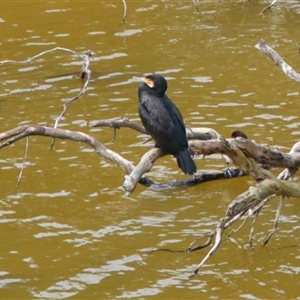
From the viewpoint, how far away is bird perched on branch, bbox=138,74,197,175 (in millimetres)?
8609

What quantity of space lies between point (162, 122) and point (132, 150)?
2.18 meters

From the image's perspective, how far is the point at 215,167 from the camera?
34.6ft

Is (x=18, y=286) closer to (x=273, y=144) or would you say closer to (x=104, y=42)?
(x=273, y=144)

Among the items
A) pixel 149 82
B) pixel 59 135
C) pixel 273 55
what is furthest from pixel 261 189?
pixel 149 82

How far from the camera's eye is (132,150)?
11023 millimetres

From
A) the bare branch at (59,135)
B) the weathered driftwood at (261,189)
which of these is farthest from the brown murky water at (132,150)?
the bare branch at (59,135)

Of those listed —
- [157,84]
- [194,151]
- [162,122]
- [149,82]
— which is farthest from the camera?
[149,82]

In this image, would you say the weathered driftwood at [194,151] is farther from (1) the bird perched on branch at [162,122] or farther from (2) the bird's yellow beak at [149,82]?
(2) the bird's yellow beak at [149,82]

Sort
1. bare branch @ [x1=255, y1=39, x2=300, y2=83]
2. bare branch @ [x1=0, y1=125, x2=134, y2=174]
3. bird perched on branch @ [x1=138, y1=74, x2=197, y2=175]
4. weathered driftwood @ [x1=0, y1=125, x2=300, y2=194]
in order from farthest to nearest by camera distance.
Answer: bird perched on branch @ [x1=138, y1=74, x2=197, y2=175] < bare branch @ [x1=255, y1=39, x2=300, y2=83] < bare branch @ [x1=0, y1=125, x2=134, y2=174] < weathered driftwood @ [x1=0, y1=125, x2=300, y2=194]

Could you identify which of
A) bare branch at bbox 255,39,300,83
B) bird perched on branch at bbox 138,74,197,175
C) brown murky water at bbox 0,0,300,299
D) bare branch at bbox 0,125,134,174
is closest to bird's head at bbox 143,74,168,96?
bird perched on branch at bbox 138,74,197,175

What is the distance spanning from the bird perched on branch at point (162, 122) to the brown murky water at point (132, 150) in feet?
2.41

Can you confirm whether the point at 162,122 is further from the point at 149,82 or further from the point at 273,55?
the point at 273,55

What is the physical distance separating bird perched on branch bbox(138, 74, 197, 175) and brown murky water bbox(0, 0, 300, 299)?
0.73 m

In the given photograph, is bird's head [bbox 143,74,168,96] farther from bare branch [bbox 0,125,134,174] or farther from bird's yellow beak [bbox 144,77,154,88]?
bare branch [bbox 0,125,134,174]
